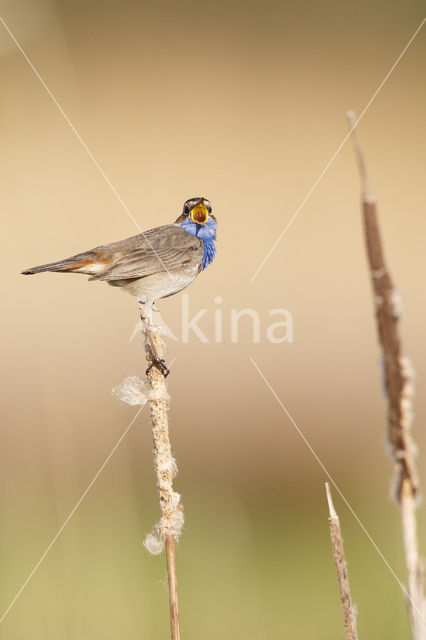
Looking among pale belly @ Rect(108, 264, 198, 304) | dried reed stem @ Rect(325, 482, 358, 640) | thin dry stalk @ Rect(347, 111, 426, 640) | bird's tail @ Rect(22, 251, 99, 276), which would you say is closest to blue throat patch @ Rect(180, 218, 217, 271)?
pale belly @ Rect(108, 264, 198, 304)

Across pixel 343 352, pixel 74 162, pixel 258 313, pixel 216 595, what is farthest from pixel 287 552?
pixel 74 162

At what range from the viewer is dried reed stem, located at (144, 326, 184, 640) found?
1.33 meters

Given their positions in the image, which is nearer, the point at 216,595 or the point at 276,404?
the point at 216,595

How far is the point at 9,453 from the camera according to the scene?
14.1 feet

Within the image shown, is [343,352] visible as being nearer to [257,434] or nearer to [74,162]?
[257,434]

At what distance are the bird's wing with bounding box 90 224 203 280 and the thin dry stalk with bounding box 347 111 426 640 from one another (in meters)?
1.36

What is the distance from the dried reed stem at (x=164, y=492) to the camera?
52.3 inches

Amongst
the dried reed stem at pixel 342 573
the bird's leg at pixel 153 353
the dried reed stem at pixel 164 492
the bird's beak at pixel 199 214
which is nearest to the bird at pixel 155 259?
the bird's beak at pixel 199 214

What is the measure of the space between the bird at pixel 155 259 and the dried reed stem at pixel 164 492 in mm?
537

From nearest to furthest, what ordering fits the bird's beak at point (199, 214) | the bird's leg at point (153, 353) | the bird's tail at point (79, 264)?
the bird's leg at point (153, 353) → the bird's tail at point (79, 264) → the bird's beak at point (199, 214)

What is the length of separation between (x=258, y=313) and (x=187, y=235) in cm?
232

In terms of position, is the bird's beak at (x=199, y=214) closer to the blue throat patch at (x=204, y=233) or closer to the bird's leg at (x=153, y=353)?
the blue throat patch at (x=204, y=233)

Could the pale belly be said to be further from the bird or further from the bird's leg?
the bird's leg

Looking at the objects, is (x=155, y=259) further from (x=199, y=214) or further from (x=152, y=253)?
(x=199, y=214)
